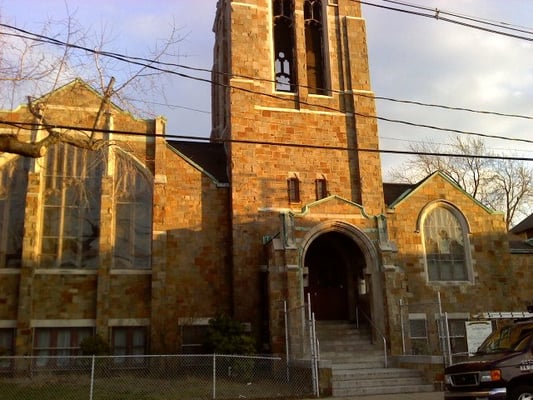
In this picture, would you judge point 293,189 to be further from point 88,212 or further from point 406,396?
point 406,396

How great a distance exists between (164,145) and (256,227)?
4.84 m

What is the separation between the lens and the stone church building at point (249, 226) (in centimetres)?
1992

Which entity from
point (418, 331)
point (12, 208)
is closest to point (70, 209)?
point (12, 208)

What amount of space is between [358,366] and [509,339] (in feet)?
23.5

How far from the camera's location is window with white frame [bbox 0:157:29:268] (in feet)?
66.9

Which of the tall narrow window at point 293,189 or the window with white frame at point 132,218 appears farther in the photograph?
the tall narrow window at point 293,189

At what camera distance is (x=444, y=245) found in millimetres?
23984

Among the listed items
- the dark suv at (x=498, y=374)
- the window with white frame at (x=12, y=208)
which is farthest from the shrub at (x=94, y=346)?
the dark suv at (x=498, y=374)

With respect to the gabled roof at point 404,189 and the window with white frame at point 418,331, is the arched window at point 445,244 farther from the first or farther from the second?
the window with white frame at point 418,331

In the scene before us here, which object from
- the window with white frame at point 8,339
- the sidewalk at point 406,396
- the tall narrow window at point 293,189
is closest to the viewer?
the sidewalk at point 406,396

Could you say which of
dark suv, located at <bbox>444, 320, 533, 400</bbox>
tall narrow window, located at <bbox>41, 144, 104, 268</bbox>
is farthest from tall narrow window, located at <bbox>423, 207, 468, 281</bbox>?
tall narrow window, located at <bbox>41, 144, 104, 268</bbox>

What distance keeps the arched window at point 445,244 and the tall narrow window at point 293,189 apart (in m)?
5.66

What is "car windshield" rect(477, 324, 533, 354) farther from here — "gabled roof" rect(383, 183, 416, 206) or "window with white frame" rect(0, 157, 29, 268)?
"window with white frame" rect(0, 157, 29, 268)

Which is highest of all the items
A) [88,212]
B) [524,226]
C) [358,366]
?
[524,226]
